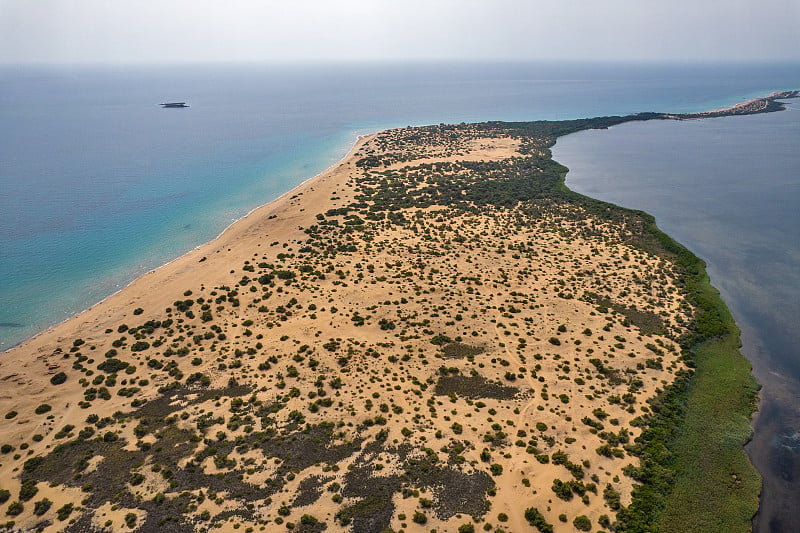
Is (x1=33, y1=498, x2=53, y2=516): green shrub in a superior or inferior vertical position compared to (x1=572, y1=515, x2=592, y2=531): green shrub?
inferior

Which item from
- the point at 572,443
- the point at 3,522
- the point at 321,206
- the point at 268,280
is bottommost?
the point at 3,522

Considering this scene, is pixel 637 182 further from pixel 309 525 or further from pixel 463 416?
pixel 309 525

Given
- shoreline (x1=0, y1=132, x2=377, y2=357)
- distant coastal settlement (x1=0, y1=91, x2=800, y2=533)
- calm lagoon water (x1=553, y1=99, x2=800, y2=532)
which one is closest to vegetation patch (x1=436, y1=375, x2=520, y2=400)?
distant coastal settlement (x1=0, y1=91, x2=800, y2=533)

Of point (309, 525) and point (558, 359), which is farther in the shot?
point (558, 359)

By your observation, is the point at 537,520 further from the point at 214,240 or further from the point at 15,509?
the point at 214,240

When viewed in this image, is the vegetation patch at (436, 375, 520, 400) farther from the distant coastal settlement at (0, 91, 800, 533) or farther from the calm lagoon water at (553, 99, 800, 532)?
the calm lagoon water at (553, 99, 800, 532)

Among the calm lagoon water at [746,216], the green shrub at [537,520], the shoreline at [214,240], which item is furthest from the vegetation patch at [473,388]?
the shoreline at [214,240]

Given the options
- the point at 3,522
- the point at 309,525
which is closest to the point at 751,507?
the point at 309,525
